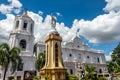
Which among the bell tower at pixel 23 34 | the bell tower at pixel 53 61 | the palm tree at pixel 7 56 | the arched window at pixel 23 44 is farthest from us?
the arched window at pixel 23 44

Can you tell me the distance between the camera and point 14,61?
25.8 m

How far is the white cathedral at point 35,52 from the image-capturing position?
110ft

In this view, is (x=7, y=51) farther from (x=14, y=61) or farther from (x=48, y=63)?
(x=48, y=63)

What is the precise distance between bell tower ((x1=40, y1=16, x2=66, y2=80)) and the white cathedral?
12133mm

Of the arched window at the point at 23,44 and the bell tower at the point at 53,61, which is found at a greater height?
the arched window at the point at 23,44

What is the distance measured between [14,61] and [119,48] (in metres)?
32.8

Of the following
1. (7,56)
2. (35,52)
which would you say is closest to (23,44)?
(35,52)

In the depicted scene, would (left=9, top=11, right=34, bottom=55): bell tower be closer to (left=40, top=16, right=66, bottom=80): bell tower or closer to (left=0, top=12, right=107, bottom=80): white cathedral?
(left=0, top=12, right=107, bottom=80): white cathedral

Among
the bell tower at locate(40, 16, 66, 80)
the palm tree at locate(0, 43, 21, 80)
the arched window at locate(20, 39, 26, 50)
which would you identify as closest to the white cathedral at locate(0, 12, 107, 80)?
the arched window at locate(20, 39, 26, 50)

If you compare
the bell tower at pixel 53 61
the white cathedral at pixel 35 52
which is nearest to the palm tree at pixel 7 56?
the white cathedral at pixel 35 52

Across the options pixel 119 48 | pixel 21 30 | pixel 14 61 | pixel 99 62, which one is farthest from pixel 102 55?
pixel 14 61

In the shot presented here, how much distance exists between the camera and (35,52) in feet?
126

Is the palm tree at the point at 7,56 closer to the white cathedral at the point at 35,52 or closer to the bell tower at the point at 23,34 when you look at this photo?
the white cathedral at the point at 35,52

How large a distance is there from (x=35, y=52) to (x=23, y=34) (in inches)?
246
